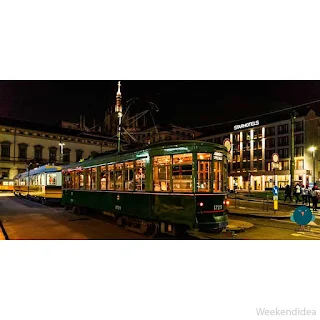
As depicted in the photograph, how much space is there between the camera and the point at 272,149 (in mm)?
52469

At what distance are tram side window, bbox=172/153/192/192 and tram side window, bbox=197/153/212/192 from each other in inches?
10.1

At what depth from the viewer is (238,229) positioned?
10781 mm

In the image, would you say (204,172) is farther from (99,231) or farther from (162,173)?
(99,231)

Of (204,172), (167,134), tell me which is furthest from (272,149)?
(204,172)

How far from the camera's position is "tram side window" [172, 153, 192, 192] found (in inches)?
354

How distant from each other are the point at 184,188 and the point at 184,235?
1.90m

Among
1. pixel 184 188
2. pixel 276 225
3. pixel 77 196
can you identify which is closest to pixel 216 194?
pixel 184 188

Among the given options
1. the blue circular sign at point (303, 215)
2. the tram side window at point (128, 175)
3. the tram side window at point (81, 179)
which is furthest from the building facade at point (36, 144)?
the blue circular sign at point (303, 215)

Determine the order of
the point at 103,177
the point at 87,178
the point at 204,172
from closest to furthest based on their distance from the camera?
1. the point at 204,172
2. the point at 103,177
3. the point at 87,178

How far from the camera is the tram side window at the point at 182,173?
898 cm

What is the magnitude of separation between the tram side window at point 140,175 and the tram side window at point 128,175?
354 mm

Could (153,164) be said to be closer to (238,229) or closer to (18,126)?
(238,229)

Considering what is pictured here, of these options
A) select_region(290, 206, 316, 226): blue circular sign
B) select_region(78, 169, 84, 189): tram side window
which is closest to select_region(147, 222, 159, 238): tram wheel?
select_region(290, 206, 316, 226): blue circular sign

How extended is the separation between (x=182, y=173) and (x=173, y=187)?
50cm
